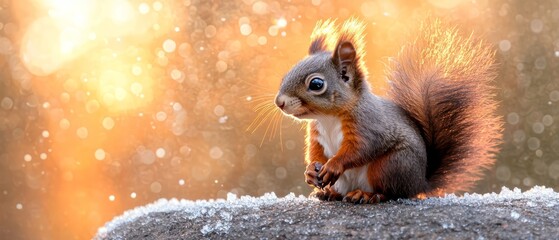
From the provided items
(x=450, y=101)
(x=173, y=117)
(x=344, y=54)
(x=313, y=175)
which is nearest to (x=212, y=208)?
(x=313, y=175)

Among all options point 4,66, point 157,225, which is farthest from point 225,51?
point 157,225

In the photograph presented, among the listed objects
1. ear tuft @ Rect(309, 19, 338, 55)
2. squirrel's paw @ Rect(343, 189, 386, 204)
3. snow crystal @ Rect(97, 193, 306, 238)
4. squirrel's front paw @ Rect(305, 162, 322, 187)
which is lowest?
squirrel's paw @ Rect(343, 189, 386, 204)

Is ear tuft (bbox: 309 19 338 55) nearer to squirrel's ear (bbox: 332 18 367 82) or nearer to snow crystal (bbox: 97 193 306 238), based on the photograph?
squirrel's ear (bbox: 332 18 367 82)

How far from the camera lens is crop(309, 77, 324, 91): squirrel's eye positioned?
1878 mm

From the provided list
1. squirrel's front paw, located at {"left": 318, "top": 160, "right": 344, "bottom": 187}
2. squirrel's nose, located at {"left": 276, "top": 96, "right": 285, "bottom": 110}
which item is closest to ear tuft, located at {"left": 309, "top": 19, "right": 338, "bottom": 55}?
squirrel's nose, located at {"left": 276, "top": 96, "right": 285, "bottom": 110}

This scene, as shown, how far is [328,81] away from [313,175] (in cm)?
27

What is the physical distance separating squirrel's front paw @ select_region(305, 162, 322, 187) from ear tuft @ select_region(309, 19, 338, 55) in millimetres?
398

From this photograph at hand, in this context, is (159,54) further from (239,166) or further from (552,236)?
(552,236)

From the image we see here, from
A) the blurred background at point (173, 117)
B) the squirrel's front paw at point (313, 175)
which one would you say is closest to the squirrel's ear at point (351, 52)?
the squirrel's front paw at point (313, 175)

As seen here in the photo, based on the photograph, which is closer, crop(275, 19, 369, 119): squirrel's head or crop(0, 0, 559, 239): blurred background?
crop(275, 19, 369, 119): squirrel's head

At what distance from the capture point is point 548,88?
13.2 feet

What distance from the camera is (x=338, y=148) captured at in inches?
76.5

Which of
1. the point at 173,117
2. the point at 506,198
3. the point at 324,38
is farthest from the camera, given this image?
the point at 173,117

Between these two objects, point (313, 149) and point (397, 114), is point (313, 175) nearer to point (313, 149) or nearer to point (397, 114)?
point (313, 149)
